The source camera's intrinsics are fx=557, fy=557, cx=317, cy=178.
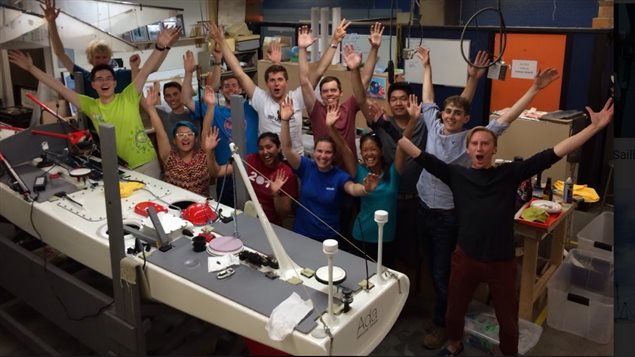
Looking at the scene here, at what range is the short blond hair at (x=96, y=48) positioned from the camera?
251cm

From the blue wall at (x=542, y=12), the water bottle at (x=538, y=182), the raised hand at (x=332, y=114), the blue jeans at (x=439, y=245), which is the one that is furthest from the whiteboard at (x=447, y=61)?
the blue jeans at (x=439, y=245)

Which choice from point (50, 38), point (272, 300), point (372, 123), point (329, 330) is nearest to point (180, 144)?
point (50, 38)

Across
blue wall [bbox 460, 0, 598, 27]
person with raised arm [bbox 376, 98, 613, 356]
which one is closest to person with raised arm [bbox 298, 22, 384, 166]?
person with raised arm [bbox 376, 98, 613, 356]

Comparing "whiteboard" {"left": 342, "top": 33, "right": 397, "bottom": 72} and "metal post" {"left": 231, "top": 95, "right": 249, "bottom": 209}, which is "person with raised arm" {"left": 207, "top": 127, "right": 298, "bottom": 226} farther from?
"whiteboard" {"left": 342, "top": 33, "right": 397, "bottom": 72}

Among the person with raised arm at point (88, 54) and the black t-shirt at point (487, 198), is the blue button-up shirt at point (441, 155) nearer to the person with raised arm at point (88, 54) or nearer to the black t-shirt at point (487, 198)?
the black t-shirt at point (487, 198)

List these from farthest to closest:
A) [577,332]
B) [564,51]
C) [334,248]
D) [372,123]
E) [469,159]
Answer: [564,51]
[577,332]
[372,123]
[469,159]
[334,248]

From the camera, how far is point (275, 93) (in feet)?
9.48

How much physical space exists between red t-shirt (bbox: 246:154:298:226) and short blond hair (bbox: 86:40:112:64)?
2.77ft

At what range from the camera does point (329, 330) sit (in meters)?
1.37

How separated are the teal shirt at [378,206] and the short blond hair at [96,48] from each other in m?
1.30

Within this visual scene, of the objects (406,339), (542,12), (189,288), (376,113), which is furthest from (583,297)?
(542,12)

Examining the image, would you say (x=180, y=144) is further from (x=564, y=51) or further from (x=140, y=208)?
(x=564, y=51)

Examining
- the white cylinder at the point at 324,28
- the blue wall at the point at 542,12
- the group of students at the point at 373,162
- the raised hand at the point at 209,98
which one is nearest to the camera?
the group of students at the point at 373,162

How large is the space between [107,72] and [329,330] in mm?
1800
